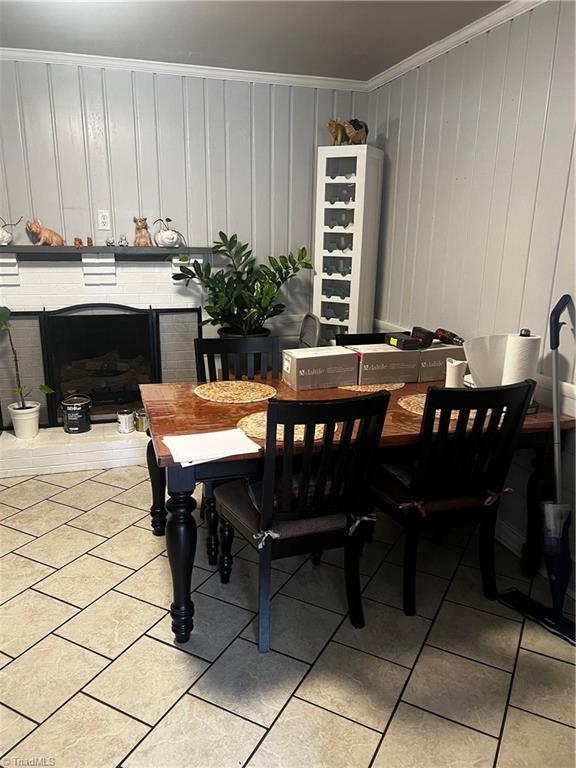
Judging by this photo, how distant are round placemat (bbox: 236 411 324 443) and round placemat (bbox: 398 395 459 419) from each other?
42 cm

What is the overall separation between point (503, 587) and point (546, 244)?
1.44 m

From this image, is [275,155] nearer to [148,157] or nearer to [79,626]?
[148,157]

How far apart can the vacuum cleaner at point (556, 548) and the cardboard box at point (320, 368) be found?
0.82 meters

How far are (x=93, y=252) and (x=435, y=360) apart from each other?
219 centimetres

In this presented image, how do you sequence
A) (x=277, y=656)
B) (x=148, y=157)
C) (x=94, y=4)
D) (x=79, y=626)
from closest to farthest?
1. (x=277, y=656)
2. (x=79, y=626)
3. (x=94, y=4)
4. (x=148, y=157)

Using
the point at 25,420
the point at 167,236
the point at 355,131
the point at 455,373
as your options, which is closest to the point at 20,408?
the point at 25,420

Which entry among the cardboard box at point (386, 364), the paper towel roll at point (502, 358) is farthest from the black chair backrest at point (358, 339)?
the paper towel roll at point (502, 358)

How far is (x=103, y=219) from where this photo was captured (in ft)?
11.6

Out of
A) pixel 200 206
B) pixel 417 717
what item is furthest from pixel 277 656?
pixel 200 206

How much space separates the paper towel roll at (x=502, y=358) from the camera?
218 cm

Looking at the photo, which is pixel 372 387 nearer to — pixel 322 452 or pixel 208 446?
pixel 322 452

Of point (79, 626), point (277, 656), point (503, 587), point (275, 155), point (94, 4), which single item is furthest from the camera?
point (275, 155)

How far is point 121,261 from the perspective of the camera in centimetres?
358

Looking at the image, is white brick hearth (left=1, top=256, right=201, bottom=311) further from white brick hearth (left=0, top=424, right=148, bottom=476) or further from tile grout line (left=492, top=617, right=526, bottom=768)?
tile grout line (left=492, top=617, right=526, bottom=768)
